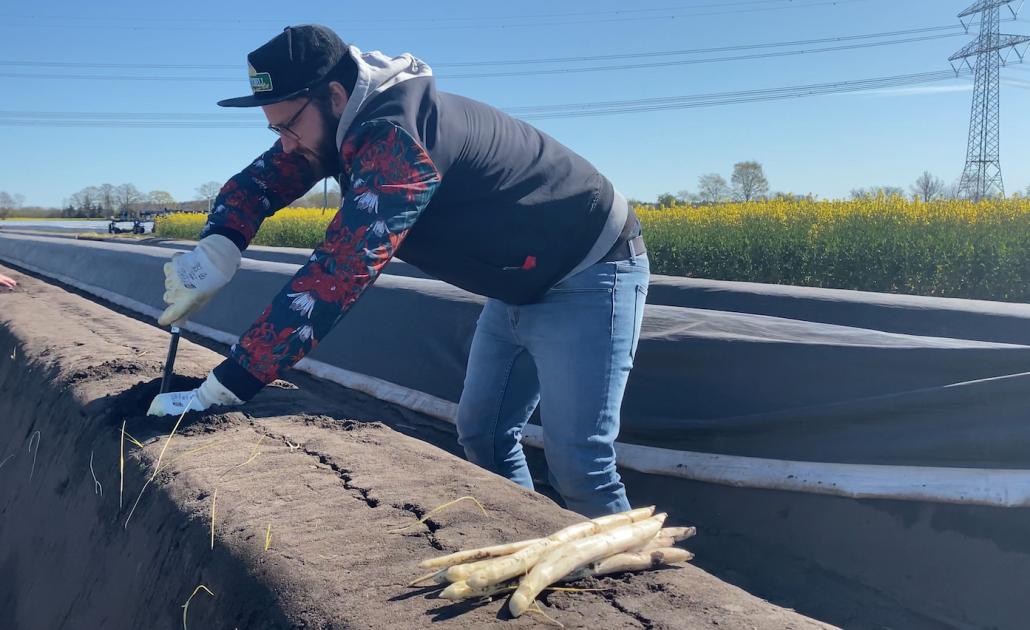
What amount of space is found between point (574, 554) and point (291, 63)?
4.82 ft

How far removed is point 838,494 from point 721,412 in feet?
2.07

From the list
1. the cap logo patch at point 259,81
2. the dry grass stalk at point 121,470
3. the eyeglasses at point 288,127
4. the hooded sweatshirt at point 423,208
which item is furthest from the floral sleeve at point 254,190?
the dry grass stalk at point 121,470

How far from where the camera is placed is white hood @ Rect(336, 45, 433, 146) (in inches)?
83.4

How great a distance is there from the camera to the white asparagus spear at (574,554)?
1.50 m

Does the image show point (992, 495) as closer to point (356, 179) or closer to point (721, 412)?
point (721, 412)

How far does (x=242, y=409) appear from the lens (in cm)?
302

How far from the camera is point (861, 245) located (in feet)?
29.3

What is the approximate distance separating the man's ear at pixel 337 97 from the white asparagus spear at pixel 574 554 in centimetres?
133

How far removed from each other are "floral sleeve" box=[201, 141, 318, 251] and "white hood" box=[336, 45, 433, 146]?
68cm

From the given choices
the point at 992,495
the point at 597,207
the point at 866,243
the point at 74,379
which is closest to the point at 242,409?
the point at 74,379

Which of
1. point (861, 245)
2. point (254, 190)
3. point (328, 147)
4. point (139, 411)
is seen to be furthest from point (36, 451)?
point (861, 245)

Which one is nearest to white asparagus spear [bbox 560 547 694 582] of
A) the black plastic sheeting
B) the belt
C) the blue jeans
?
the blue jeans

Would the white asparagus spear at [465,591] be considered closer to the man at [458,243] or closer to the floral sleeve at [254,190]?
the man at [458,243]

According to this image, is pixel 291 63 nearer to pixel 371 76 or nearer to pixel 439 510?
pixel 371 76
